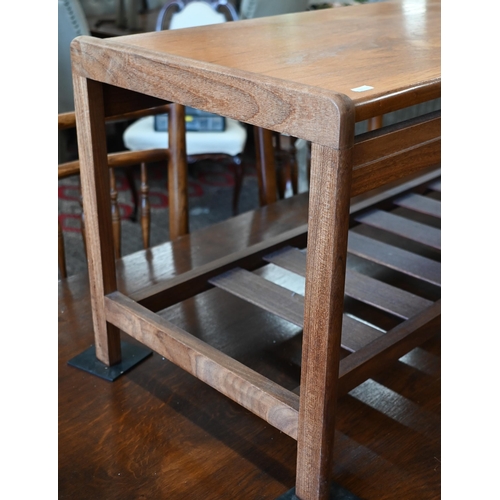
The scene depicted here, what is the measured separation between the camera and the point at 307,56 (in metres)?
0.75

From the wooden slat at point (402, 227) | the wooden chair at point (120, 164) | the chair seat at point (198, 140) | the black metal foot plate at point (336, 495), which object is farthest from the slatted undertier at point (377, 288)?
the chair seat at point (198, 140)

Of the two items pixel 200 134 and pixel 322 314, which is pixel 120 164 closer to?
pixel 322 314

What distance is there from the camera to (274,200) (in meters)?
1.59

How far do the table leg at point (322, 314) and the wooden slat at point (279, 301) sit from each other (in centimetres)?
21

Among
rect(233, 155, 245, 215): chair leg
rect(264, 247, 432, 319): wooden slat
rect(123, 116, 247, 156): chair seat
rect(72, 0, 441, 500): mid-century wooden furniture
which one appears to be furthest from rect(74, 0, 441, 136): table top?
rect(233, 155, 245, 215): chair leg

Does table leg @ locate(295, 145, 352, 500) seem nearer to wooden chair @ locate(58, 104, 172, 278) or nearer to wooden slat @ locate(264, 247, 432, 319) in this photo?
wooden slat @ locate(264, 247, 432, 319)

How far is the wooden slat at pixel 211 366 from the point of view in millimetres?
683

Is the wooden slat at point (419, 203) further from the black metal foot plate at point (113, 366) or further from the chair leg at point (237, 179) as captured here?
the chair leg at point (237, 179)

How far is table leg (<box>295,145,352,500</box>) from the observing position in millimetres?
536

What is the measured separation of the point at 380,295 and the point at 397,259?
18cm

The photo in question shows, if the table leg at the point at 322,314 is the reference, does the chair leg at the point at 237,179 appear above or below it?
below
